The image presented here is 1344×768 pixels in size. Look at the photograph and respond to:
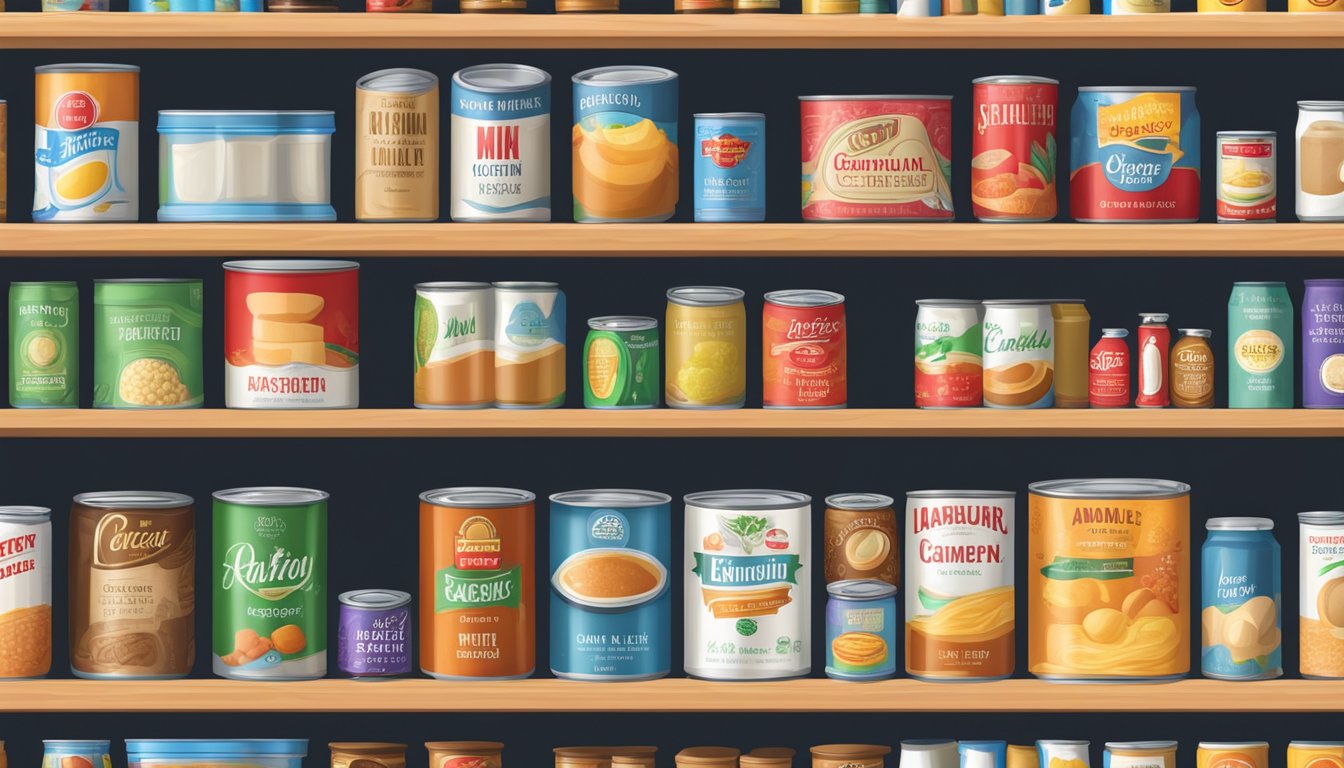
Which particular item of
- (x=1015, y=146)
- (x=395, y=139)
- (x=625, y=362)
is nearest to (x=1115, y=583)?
(x=1015, y=146)

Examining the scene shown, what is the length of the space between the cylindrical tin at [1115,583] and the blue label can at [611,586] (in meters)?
0.50

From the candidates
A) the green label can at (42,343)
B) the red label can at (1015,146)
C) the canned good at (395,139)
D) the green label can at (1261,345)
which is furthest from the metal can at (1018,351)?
the green label can at (42,343)

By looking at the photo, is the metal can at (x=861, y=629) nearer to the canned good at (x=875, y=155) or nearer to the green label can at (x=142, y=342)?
the canned good at (x=875, y=155)

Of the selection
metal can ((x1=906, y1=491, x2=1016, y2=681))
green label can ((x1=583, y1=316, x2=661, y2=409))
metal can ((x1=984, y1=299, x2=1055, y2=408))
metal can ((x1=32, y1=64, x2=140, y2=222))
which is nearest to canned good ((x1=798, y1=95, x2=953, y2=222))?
metal can ((x1=984, y1=299, x2=1055, y2=408))

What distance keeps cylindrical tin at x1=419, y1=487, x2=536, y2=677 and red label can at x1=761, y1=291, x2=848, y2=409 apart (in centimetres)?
36

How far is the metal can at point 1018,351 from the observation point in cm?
230

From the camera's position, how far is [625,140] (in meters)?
2.31

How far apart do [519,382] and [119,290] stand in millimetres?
514

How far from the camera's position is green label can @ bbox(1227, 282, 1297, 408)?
2322 millimetres

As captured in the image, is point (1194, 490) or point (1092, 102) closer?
point (1092, 102)

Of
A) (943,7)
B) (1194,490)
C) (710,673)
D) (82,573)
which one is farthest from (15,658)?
(1194,490)

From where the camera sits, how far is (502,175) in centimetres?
230

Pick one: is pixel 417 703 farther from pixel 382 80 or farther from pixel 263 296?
pixel 382 80

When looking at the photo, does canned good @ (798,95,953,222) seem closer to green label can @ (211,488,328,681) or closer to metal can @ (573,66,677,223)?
metal can @ (573,66,677,223)
